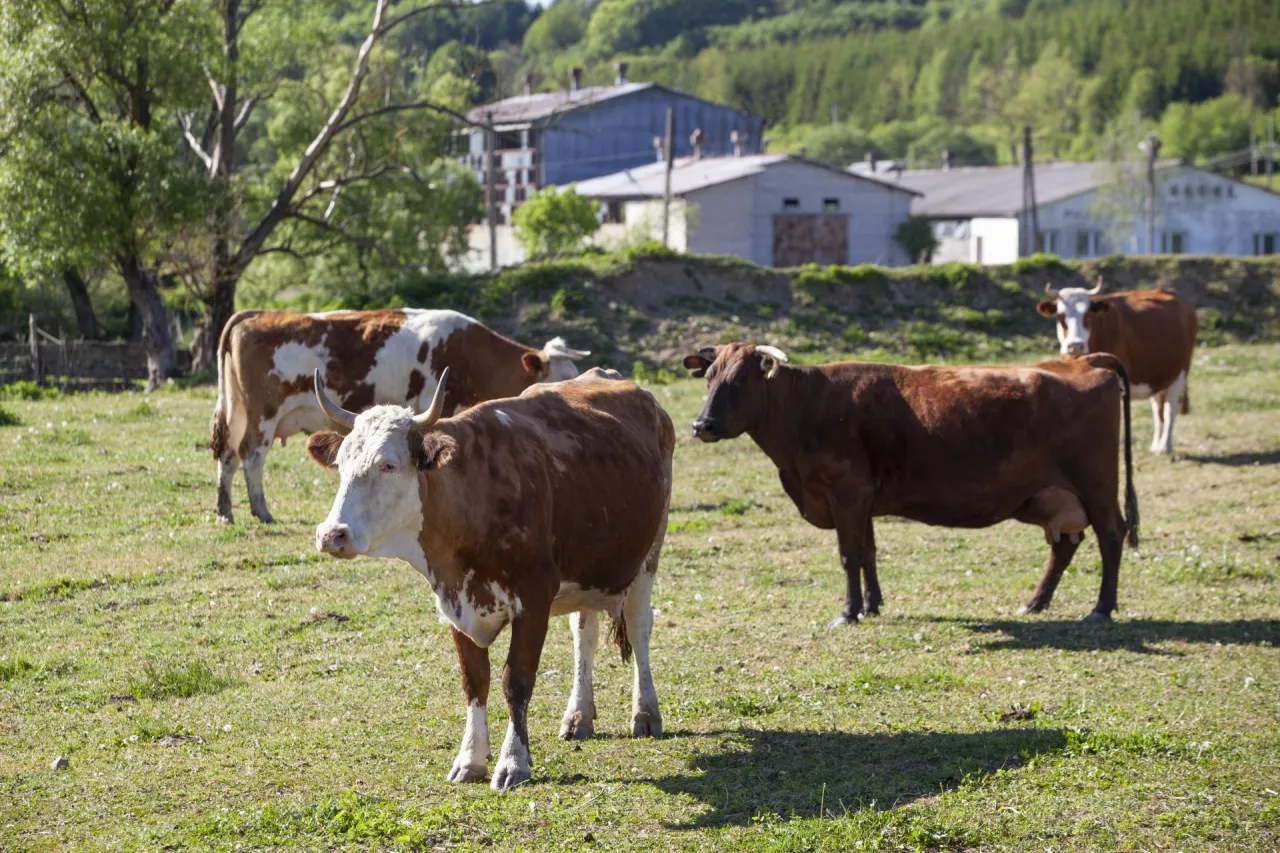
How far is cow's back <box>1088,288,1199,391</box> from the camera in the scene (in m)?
21.6

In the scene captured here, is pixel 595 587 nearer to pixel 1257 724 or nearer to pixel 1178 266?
pixel 1257 724

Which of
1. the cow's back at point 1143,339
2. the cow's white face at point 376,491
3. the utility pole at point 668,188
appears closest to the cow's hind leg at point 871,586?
the cow's white face at point 376,491

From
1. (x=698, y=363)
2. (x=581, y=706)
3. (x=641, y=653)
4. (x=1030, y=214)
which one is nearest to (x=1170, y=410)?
(x=698, y=363)

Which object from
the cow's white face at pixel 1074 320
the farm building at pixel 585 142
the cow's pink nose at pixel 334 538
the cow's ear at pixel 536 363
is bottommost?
the cow's pink nose at pixel 334 538

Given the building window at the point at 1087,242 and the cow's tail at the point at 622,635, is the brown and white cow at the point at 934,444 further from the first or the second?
the building window at the point at 1087,242

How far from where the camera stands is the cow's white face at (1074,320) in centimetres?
2088

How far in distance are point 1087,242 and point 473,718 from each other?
258ft

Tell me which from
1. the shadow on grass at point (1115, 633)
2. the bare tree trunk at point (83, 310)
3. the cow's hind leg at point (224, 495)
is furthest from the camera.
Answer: the bare tree trunk at point (83, 310)

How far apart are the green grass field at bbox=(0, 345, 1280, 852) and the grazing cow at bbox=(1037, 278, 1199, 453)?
175 inches

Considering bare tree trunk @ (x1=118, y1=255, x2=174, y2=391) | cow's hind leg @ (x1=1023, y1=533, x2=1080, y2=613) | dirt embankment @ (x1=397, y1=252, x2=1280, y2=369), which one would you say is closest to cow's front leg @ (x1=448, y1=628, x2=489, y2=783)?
cow's hind leg @ (x1=1023, y1=533, x2=1080, y2=613)

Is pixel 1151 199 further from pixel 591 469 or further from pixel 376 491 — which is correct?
pixel 376 491

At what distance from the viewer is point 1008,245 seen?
77000 mm

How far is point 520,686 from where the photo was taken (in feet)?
26.5

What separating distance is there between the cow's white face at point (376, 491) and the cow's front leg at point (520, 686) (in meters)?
0.77
